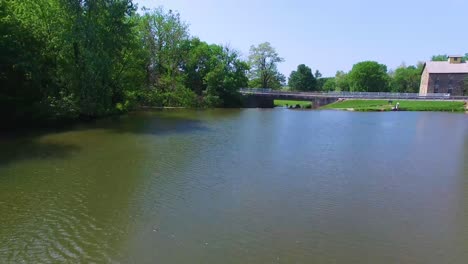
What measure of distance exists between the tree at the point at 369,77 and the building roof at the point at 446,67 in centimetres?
2165

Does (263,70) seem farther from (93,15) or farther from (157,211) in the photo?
(157,211)

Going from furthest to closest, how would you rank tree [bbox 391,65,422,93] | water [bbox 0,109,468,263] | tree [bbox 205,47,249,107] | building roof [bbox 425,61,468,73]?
tree [bbox 391,65,422,93]
building roof [bbox 425,61,468,73]
tree [bbox 205,47,249,107]
water [bbox 0,109,468,263]

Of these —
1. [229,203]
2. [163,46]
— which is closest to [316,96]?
[163,46]

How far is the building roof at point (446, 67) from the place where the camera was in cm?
7731

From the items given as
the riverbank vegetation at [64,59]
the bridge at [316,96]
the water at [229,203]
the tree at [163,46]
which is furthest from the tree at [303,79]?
the water at [229,203]

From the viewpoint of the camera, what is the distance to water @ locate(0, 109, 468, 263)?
869cm

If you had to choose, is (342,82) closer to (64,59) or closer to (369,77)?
(369,77)

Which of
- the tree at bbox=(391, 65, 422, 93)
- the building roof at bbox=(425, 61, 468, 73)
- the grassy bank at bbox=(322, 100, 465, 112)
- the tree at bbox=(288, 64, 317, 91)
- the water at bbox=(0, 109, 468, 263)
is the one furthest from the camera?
the tree at bbox=(288, 64, 317, 91)

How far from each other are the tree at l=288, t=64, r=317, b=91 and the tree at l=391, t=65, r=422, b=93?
25.0 metres

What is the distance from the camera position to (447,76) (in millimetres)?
77812

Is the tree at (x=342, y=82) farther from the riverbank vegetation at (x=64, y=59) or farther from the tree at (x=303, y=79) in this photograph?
the riverbank vegetation at (x=64, y=59)

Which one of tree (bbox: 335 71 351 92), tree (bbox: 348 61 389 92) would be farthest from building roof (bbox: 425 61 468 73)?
tree (bbox: 335 71 351 92)

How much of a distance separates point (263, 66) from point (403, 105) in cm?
3802

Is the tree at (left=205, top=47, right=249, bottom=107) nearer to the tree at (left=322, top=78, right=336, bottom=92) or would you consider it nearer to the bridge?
the bridge
